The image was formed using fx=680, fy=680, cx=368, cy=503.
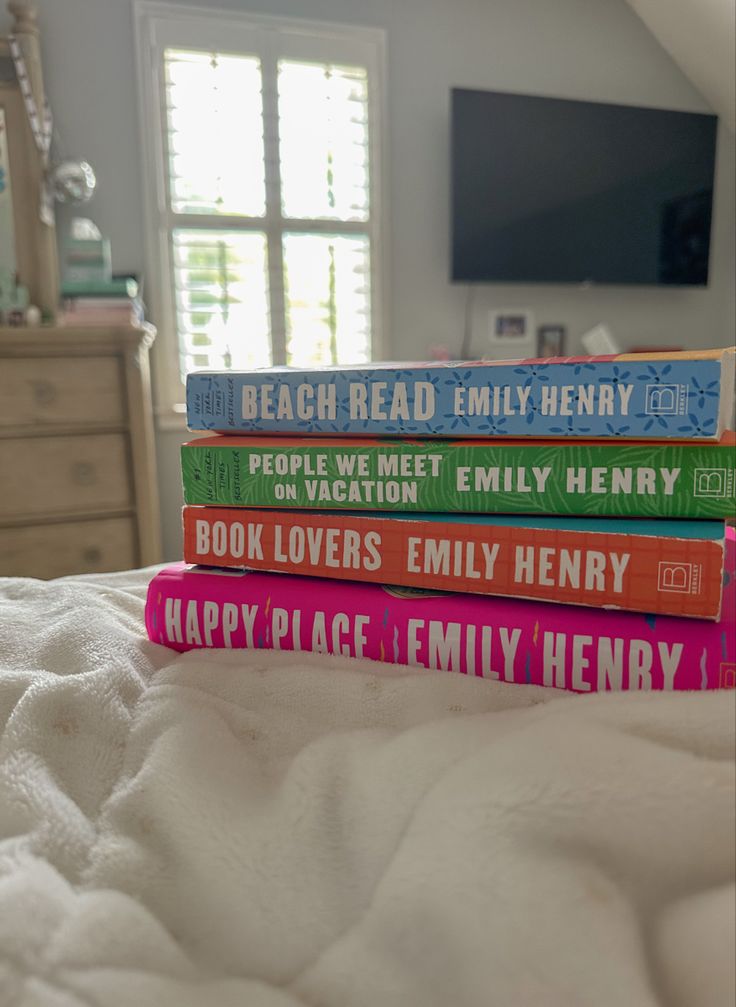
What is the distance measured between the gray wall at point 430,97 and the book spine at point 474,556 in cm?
210

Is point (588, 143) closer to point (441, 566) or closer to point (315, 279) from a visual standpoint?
point (315, 279)

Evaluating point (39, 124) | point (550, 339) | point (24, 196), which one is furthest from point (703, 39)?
point (24, 196)

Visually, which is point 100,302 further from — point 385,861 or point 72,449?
point 385,861

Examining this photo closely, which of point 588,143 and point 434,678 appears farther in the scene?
point 588,143

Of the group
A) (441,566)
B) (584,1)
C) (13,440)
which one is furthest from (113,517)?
(584,1)

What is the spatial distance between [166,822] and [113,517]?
175 centimetres

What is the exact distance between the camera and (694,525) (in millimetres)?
410

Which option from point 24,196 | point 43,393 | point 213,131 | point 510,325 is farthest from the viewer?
point 510,325

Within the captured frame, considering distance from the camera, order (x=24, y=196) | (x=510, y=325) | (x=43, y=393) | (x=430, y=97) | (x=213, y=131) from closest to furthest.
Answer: (x=43, y=393), (x=24, y=196), (x=213, y=131), (x=430, y=97), (x=510, y=325)

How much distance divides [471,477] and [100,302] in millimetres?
1992

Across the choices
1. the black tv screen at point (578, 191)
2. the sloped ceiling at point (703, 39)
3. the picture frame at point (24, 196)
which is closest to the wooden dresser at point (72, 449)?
the picture frame at point (24, 196)

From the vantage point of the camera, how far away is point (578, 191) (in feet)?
8.96

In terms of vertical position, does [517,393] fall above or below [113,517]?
above

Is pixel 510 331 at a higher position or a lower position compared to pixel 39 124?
lower
